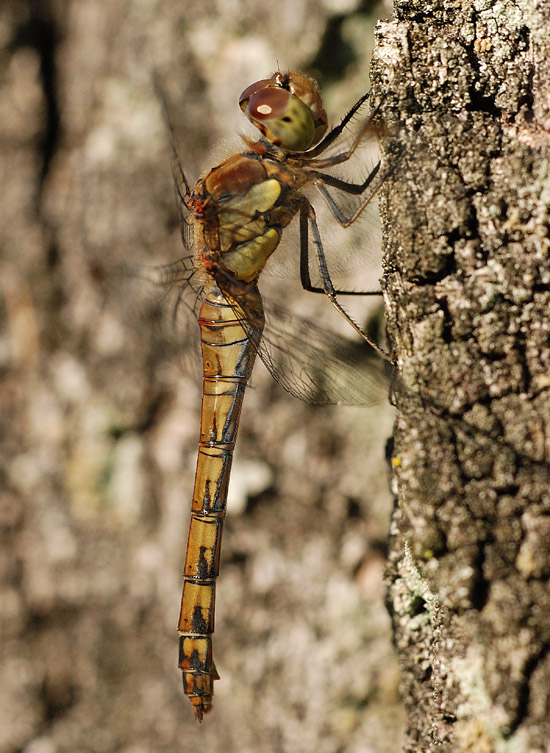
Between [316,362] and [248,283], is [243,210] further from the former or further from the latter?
[316,362]

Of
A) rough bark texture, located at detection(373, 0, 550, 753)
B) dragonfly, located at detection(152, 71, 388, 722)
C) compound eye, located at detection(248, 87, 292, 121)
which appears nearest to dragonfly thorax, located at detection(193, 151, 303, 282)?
dragonfly, located at detection(152, 71, 388, 722)

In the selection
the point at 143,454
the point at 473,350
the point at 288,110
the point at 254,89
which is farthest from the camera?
the point at 143,454

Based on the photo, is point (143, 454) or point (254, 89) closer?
point (254, 89)

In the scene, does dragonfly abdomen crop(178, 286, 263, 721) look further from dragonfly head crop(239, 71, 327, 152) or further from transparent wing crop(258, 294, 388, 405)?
dragonfly head crop(239, 71, 327, 152)

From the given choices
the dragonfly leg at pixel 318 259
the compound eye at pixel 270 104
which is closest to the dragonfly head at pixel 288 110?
the compound eye at pixel 270 104

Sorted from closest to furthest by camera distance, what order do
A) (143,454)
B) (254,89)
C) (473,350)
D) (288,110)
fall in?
(473,350) < (288,110) < (254,89) < (143,454)

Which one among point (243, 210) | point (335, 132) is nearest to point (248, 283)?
point (243, 210)

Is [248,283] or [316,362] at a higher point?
[248,283]
